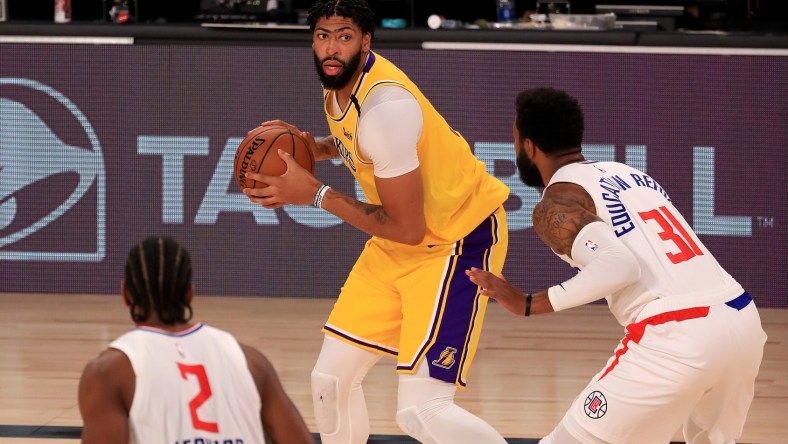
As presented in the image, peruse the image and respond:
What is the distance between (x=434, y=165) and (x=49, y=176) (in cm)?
445

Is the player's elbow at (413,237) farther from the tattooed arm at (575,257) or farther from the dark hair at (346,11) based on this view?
the dark hair at (346,11)

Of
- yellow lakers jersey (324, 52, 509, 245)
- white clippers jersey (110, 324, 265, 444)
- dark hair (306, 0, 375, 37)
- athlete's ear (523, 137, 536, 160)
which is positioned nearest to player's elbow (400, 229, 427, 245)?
yellow lakers jersey (324, 52, 509, 245)

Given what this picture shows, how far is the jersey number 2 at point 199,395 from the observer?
8.73ft

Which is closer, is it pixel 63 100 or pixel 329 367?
pixel 329 367

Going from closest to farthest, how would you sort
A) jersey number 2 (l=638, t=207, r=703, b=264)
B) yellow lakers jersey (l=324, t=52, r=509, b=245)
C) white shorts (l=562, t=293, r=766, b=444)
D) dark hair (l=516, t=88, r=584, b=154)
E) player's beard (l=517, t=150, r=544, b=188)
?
white shorts (l=562, t=293, r=766, b=444)
jersey number 2 (l=638, t=207, r=703, b=264)
dark hair (l=516, t=88, r=584, b=154)
player's beard (l=517, t=150, r=544, b=188)
yellow lakers jersey (l=324, t=52, r=509, b=245)

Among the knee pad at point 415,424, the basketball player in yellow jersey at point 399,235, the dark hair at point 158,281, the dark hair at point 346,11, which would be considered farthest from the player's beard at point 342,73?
the dark hair at point 158,281

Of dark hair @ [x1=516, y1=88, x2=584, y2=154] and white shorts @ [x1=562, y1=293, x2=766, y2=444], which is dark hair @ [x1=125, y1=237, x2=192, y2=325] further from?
dark hair @ [x1=516, y1=88, x2=584, y2=154]

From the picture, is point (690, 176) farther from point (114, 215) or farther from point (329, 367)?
point (329, 367)

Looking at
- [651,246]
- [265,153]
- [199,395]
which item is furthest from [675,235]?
[199,395]

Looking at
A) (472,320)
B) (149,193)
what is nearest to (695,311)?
(472,320)

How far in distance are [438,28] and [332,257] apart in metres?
1.64

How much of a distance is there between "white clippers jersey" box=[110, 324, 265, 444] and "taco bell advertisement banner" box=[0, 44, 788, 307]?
5278 mm

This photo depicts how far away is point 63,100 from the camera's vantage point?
320 inches

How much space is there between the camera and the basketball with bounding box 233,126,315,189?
440cm
